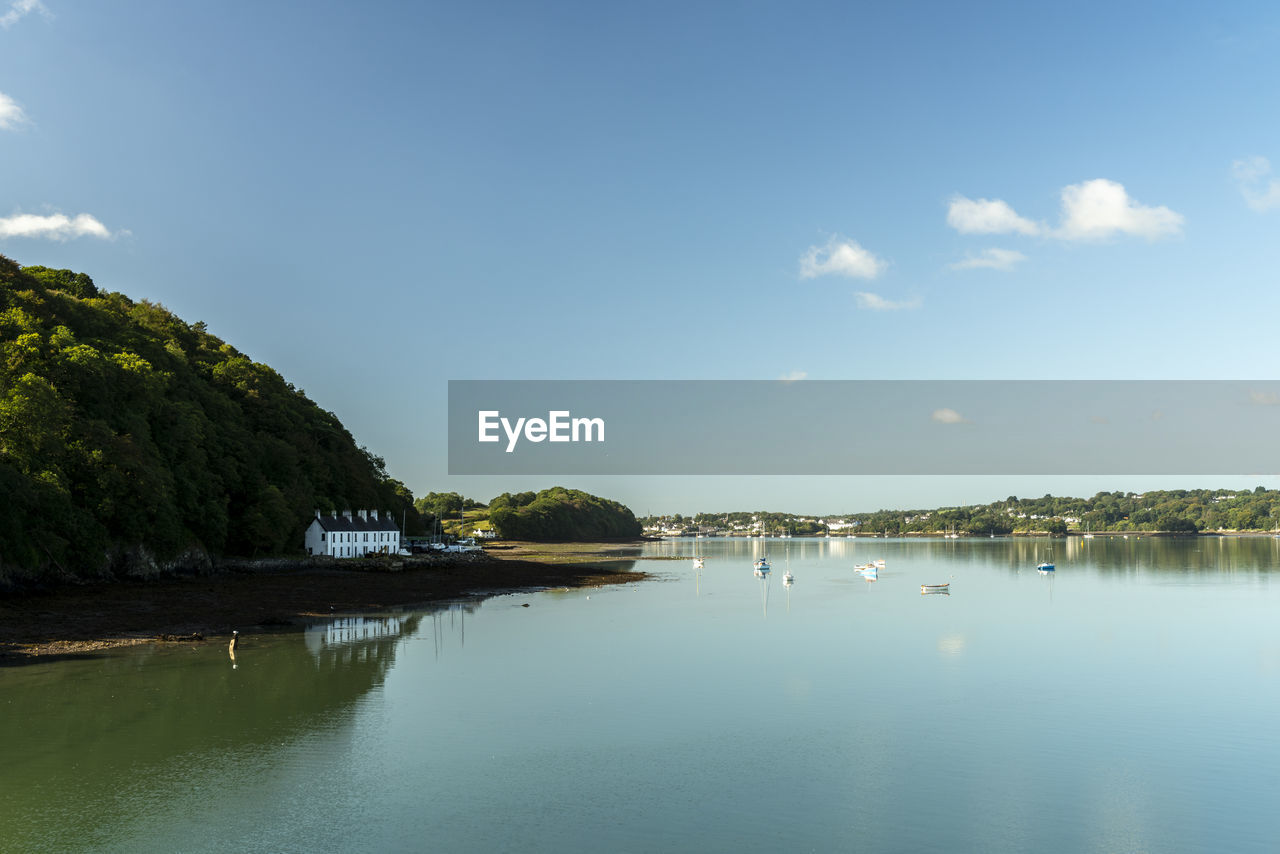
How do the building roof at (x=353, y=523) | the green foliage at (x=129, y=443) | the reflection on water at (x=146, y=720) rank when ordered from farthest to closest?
the building roof at (x=353, y=523), the green foliage at (x=129, y=443), the reflection on water at (x=146, y=720)

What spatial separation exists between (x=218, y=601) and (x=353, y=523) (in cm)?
3868

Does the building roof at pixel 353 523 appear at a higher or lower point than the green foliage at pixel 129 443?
lower

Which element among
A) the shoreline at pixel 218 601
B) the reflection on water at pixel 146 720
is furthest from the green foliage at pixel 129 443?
the reflection on water at pixel 146 720

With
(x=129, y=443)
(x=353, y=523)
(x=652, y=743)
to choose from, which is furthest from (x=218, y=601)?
(x=353, y=523)

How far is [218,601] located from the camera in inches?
1845

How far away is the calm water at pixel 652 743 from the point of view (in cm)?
1479

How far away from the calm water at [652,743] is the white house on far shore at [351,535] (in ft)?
133

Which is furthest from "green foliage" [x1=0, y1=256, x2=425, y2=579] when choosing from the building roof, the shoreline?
the shoreline

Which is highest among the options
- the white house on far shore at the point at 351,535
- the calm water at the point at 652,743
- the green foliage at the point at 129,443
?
the green foliage at the point at 129,443

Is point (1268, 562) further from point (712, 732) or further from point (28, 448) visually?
point (28, 448)

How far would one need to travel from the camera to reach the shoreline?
3466 cm

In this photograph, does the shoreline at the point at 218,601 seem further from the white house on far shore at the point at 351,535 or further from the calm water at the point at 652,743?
the white house on far shore at the point at 351,535

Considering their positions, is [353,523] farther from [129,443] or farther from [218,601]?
[218,601]

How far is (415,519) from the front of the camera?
12569 cm
